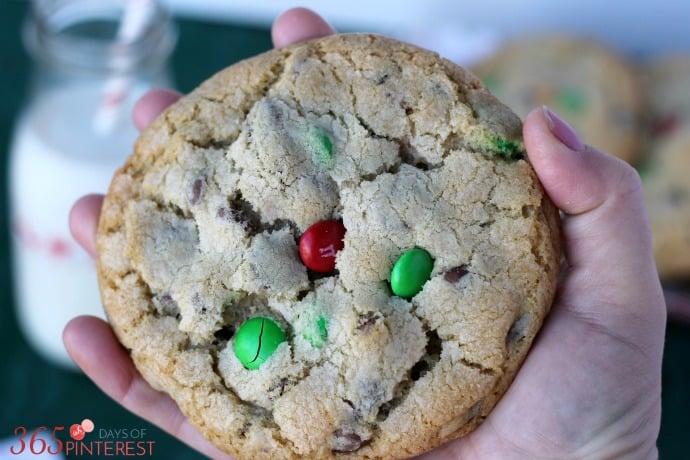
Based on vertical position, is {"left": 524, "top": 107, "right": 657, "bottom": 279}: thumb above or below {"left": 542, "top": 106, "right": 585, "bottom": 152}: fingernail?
below

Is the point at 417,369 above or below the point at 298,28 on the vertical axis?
below

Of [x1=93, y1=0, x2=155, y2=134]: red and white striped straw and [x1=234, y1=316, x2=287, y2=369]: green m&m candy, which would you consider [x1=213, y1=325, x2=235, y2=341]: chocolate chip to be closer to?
[x1=234, y1=316, x2=287, y2=369]: green m&m candy

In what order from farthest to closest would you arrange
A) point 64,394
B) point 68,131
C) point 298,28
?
point 64,394 < point 68,131 < point 298,28

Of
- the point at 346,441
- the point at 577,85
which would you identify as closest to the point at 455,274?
the point at 346,441

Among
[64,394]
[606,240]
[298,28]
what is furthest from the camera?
[64,394]

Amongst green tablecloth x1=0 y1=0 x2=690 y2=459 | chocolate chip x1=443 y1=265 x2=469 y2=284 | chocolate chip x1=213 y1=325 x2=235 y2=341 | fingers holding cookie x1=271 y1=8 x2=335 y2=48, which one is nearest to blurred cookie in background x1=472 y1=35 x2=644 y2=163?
green tablecloth x1=0 y1=0 x2=690 y2=459

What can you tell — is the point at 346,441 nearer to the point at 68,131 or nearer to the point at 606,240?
the point at 606,240

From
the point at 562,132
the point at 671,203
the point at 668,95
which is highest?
the point at 562,132
